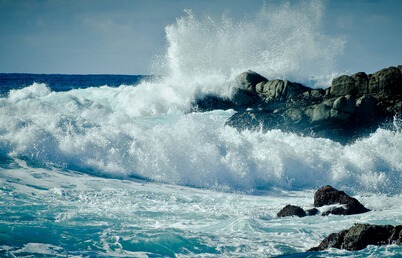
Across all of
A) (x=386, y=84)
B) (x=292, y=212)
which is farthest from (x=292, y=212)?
(x=386, y=84)

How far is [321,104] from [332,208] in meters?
7.84

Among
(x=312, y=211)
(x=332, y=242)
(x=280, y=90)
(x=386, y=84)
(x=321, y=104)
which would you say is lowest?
(x=332, y=242)

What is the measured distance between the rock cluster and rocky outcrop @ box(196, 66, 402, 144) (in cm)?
650

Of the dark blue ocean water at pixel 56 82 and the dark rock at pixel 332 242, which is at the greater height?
the dark blue ocean water at pixel 56 82

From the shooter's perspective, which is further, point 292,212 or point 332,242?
point 292,212

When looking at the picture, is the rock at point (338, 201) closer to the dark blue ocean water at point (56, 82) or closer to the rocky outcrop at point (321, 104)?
the rocky outcrop at point (321, 104)

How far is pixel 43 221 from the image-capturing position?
5430mm

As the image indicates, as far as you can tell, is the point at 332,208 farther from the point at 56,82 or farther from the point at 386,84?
the point at 56,82

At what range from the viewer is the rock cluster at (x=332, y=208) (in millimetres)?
6395

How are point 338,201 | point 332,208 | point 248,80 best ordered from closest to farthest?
point 332,208, point 338,201, point 248,80

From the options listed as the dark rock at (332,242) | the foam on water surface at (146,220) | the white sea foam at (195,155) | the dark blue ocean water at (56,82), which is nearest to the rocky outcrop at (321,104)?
the white sea foam at (195,155)

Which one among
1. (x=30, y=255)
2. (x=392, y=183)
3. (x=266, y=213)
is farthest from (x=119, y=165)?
(x=392, y=183)

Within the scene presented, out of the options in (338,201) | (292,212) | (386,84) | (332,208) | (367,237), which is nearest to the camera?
(367,237)

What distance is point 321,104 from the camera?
533 inches
